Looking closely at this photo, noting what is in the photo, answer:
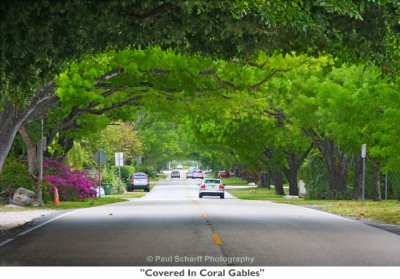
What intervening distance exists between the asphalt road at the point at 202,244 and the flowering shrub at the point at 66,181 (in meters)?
14.9

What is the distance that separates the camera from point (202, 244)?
13992 millimetres

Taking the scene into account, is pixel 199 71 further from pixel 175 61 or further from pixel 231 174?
pixel 231 174

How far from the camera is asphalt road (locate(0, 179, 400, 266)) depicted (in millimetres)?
11539

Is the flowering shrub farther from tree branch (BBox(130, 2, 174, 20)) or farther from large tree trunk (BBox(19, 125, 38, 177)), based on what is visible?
tree branch (BBox(130, 2, 174, 20))

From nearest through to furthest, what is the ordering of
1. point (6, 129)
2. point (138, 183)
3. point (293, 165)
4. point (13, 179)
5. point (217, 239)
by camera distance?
1. point (217, 239)
2. point (6, 129)
3. point (13, 179)
4. point (293, 165)
5. point (138, 183)

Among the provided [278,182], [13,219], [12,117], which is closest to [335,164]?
[278,182]

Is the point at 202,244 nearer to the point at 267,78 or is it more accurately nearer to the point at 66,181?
the point at 267,78

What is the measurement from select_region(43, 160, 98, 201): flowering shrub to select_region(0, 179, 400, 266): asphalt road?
14885mm

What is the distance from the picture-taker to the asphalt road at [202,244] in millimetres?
11539

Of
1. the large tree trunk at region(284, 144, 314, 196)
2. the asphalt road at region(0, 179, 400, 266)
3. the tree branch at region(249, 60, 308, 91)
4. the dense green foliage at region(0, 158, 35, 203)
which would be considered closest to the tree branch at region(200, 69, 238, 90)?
the tree branch at region(249, 60, 308, 91)

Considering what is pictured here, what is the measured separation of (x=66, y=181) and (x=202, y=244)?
23423 millimetres

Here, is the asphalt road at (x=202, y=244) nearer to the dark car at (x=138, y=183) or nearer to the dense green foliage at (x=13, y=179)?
the dense green foliage at (x=13, y=179)

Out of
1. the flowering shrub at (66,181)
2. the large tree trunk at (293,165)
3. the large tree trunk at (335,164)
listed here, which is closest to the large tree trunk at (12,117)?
the flowering shrub at (66,181)
